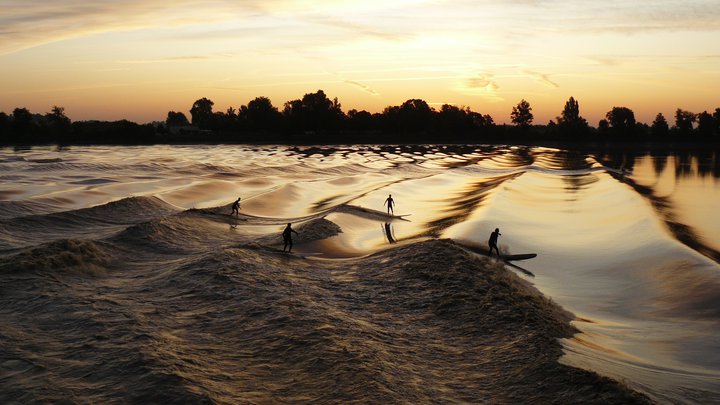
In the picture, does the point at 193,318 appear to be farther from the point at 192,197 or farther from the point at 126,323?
the point at 192,197

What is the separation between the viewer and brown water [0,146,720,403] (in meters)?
14.8

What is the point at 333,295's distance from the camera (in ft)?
71.4

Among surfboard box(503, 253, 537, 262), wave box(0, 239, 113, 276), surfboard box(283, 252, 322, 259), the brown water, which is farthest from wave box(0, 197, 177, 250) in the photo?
surfboard box(503, 253, 537, 262)

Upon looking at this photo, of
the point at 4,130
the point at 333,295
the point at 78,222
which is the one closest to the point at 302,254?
the point at 333,295

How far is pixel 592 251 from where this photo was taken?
3098cm

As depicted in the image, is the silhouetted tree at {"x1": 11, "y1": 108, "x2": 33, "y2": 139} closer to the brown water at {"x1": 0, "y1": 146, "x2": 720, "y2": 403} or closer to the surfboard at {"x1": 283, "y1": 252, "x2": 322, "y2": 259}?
the brown water at {"x1": 0, "y1": 146, "x2": 720, "y2": 403}

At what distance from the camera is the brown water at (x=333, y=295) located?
14781 millimetres

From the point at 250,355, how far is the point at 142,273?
1067 centimetres

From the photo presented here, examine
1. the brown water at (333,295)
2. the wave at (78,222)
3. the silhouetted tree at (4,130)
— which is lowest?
the brown water at (333,295)

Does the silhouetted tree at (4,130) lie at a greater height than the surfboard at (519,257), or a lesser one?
greater

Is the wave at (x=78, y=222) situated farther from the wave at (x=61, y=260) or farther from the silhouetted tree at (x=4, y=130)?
the silhouetted tree at (x=4, y=130)

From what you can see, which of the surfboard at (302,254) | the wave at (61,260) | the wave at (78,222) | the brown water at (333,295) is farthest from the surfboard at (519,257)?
the wave at (78,222)

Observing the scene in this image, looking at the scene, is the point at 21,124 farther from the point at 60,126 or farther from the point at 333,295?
the point at 333,295

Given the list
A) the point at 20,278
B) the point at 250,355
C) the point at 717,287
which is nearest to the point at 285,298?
the point at 250,355
